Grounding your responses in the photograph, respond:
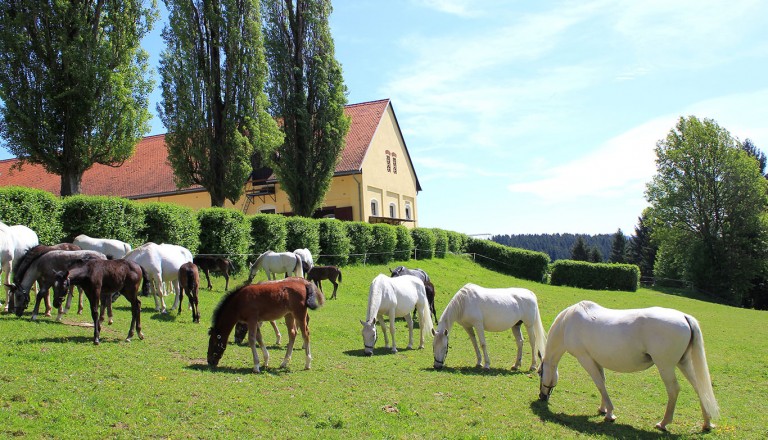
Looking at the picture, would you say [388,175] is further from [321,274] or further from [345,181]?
[321,274]

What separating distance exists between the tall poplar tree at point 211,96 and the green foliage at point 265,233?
314cm

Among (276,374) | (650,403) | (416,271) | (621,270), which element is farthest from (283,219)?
(621,270)

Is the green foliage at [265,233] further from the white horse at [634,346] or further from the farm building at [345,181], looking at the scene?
the white horse at [634,346]

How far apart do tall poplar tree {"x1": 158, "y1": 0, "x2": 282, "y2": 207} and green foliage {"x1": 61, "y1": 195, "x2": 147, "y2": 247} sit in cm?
762

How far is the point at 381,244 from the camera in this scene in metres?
32.0

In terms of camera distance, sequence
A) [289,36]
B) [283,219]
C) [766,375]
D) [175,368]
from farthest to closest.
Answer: [289,36]
[283,219]
[766,375]
[175,368]

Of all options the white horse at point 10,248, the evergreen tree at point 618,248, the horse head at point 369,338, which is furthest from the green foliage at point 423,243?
the evergreen tree at point 618,248

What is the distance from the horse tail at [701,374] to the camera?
7.89 metres

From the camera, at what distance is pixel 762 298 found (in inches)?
2128

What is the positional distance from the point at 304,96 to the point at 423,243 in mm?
12028

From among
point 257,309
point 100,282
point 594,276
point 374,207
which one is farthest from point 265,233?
point 594,276

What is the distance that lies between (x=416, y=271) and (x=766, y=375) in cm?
962

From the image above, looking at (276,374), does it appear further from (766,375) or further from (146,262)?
(766,375)

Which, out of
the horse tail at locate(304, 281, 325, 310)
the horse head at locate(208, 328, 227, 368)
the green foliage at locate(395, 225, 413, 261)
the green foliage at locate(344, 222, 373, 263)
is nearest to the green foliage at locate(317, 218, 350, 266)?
the green foliage at locate(344, 222, 373, 263)
